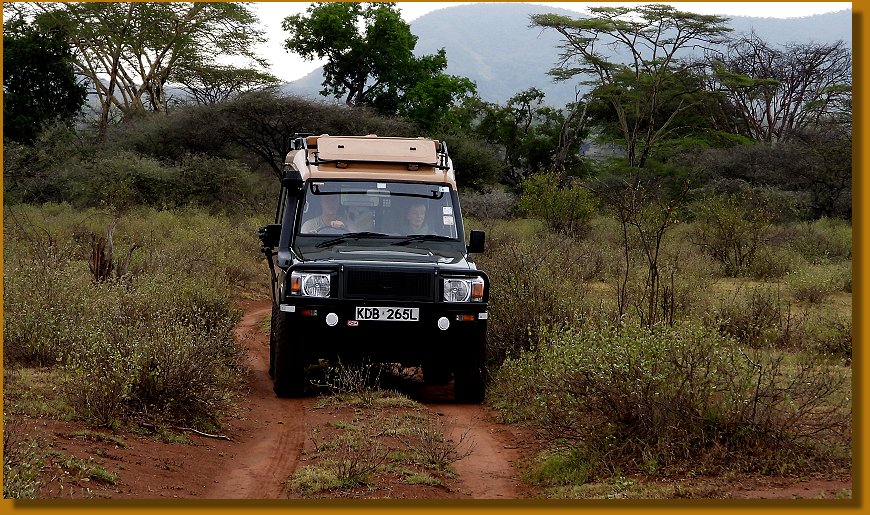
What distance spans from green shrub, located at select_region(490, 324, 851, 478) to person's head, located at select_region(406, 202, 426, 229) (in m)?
3.13

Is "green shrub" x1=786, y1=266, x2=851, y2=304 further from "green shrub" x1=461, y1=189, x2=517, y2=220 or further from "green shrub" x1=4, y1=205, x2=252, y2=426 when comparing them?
"green shrub" x1=461, y1=189, x2=517, y2=220

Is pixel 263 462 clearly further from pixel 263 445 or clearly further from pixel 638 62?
pixel 638 62

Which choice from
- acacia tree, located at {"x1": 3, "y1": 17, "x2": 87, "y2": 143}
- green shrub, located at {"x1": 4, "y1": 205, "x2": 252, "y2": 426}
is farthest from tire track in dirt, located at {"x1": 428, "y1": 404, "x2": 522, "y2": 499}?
acacia tree, located at {"x1": 3, "y1": 17, "x2": 87, "y2": 143}

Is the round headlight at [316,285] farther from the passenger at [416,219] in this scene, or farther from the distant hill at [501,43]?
the distant hill at [501,43]

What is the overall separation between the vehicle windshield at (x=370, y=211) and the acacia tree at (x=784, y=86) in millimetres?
32231

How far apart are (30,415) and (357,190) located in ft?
12.3

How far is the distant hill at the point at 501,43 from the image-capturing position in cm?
16638

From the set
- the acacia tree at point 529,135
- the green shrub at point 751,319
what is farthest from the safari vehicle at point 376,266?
the acacia tree at point 529,135

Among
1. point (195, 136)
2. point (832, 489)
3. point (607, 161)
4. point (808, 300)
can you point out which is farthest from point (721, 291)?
point (607, 161)

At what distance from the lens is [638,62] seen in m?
38.6

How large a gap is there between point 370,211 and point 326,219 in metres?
0.41

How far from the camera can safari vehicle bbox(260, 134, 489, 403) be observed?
29.3ft

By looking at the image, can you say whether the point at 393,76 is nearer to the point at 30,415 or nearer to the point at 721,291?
the point at 721,291

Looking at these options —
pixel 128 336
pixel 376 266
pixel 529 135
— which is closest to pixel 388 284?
pixel 376 266
